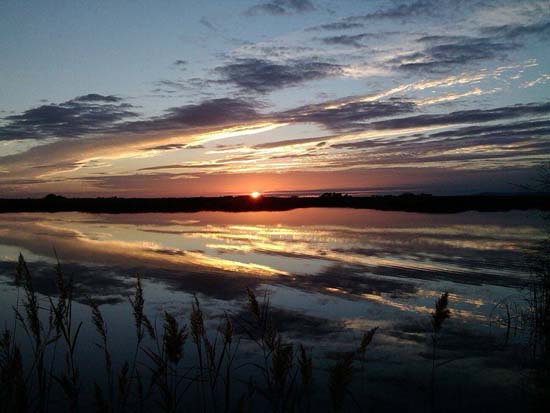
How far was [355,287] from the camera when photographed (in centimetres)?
1266

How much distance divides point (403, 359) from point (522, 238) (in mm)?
17183

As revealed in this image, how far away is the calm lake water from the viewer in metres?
7.10

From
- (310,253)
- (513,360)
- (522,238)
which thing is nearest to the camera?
(513,360)

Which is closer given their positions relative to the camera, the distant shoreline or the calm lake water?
the calm lake water

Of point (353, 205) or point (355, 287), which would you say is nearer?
point (355, 287)

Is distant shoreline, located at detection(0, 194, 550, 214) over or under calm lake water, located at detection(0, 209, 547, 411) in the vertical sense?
over

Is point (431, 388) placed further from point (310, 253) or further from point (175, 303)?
point (310, 253)

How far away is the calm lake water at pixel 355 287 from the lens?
7.10 metres

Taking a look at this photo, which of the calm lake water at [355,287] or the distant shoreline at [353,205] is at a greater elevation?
the distant shoreline at [353,205]

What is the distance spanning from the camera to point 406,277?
13766mm

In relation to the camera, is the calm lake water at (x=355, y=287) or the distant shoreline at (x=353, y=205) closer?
the calm lake water at (x=355, y=287)

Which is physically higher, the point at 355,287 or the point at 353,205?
the point at 353,205

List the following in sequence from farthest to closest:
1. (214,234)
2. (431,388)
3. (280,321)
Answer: (214,234) → (280,321) → (431,388)

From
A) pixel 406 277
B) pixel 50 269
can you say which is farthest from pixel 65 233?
pixel 406 277
